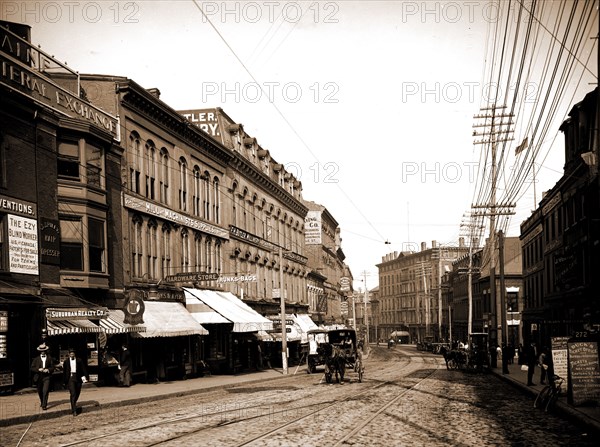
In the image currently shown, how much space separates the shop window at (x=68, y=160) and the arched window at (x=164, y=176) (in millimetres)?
7857

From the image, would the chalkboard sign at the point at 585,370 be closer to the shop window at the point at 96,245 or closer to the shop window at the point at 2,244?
the shop window at the point at 2,244

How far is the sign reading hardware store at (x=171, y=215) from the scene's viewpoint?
3195 centimetres

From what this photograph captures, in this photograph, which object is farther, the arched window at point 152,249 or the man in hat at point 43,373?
the arched window at point 152,249

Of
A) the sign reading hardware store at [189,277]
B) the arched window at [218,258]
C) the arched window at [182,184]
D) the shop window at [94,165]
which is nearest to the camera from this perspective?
the shop window at [94,165]

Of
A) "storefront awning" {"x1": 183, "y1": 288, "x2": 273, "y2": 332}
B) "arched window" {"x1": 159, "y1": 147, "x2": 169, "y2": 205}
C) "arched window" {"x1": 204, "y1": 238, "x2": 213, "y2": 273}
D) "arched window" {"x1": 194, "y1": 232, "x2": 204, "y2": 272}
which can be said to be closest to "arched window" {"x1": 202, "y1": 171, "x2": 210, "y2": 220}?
"arched window" {"x1": 204, "y1": 238, "x2": 213, "y2": 273}

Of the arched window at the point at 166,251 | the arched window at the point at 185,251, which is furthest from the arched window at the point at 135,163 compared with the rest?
the arched window at the point at 185,251

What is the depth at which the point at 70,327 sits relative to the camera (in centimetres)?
2572

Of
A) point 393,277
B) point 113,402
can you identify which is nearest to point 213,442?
point 113,402

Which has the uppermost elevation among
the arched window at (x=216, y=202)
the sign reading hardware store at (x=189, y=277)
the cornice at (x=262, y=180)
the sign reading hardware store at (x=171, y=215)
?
the cornice at (x=262, y=180)

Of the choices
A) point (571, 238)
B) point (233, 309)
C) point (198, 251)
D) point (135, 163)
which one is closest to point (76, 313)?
point (135, 163)

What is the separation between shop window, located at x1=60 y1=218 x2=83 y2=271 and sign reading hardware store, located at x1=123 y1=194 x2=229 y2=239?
3849 millimetres

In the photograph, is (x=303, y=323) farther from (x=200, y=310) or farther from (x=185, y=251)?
(x=200, y=310)

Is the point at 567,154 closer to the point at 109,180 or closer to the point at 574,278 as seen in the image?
the point at 574,278

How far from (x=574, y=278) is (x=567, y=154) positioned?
1481 cm
